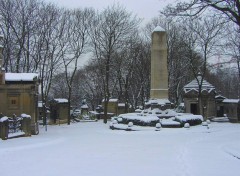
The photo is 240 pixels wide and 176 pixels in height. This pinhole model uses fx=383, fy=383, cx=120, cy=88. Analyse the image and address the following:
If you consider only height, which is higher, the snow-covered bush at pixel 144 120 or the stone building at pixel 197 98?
the stone building at pixel 197 98

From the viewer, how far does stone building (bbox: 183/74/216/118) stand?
169 feet

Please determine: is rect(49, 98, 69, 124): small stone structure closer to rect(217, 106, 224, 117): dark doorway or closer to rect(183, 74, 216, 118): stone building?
rect(183, 74, 216, 118): stone building

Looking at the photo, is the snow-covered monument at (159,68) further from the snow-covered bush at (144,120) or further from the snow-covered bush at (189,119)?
the snow-covered bush at (189,119)

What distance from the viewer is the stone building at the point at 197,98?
51.4 metres

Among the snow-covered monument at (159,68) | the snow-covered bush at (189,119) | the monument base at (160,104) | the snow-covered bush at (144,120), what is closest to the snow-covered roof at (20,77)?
the snow-covered bush at (144,120)

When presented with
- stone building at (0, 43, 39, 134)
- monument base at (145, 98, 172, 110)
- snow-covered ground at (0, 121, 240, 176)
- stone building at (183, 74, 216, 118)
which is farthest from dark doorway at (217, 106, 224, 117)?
snow-covered ground at (0, 121, 240, 176)

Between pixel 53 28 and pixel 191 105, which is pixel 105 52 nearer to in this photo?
pixel 53 28

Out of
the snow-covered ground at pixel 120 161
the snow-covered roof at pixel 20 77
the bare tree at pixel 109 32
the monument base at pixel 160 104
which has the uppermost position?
the bare tree at pixel 109 32

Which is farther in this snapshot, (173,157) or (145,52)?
(145,52)

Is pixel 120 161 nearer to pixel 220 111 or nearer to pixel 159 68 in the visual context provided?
pixel 159 68

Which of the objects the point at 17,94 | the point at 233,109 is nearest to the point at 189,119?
the point at 17,94

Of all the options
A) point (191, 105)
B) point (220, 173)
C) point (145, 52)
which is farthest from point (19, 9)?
point (220, 173)

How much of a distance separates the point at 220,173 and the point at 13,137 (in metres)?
15.7

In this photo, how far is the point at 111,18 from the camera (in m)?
46.9
